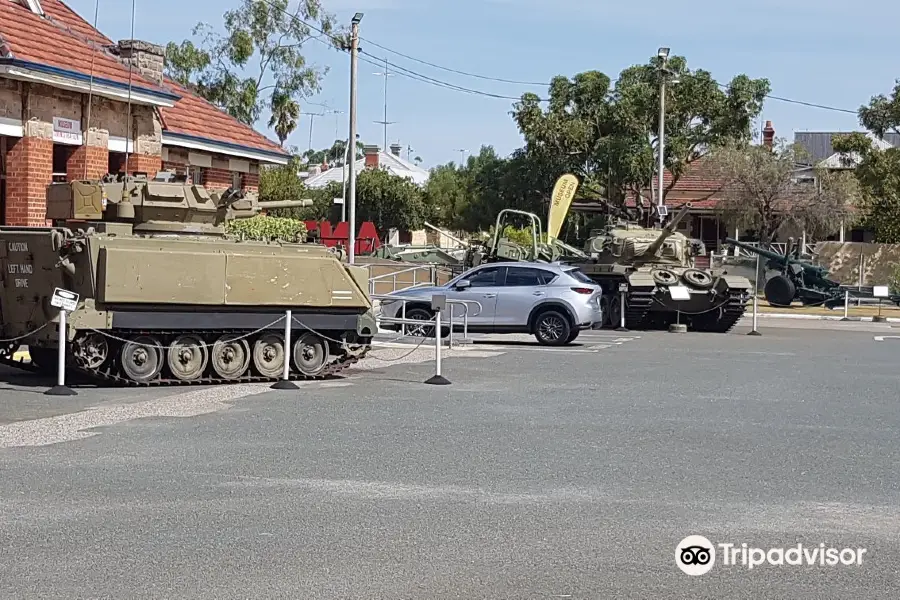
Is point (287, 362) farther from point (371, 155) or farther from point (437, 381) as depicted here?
point (371, 155)

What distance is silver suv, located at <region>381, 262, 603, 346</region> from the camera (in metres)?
21.7

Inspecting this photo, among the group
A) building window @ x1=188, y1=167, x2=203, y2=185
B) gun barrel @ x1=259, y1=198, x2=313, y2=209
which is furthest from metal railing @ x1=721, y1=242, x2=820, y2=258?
gun barrel @ x1=259, y1=198, x2=313, y2=209

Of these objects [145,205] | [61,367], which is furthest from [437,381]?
[61,367]

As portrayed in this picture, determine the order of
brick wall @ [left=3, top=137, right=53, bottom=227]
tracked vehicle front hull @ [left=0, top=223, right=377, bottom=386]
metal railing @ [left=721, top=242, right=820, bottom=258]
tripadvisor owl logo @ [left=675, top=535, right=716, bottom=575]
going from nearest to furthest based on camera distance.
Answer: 1. tripadvisor owl logo @ [left=675, top=535, right=716, bottom=575]
2. tracked vehicle front hull @ [left=0, top=223, right=377, bottom=386]
3. brick wall @ [left=3, top=137, right=53, bottom=227]
4. metal railing @ [left=721, top=242, right=820, bottom=258]

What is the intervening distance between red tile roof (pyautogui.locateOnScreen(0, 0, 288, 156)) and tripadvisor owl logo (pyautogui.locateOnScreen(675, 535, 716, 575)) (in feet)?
49.2

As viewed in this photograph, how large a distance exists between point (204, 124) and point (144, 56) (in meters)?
2.95

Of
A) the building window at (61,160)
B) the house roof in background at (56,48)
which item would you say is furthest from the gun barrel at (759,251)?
the building window at (61,160)

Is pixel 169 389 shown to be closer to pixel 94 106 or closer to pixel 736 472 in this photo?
pixel 736 472

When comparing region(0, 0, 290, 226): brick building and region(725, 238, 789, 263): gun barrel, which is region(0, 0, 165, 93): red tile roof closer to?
region(0, 0, 290, 226): brick building

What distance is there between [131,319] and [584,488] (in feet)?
23.5

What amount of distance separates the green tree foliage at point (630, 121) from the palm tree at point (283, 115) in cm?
838

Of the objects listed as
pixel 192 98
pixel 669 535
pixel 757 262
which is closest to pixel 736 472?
pixel 669 535

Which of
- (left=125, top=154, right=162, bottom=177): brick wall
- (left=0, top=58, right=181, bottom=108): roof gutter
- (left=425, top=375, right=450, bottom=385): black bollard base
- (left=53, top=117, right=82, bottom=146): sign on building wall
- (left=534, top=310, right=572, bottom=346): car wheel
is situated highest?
(left=0, top=58, right=181, bottom=108): roof gutter

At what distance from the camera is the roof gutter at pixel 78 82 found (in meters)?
19.5
